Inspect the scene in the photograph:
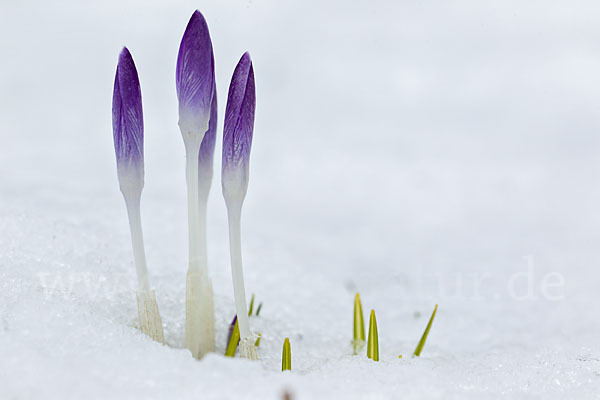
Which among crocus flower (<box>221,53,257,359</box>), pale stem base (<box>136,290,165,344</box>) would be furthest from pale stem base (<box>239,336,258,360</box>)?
pale stem base (<box>136,290,165,344</box>)

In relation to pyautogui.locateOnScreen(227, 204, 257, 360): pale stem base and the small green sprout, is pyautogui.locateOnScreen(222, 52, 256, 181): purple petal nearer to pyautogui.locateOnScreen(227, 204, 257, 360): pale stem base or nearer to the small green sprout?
pyautogui.locateOnScreen(227, 204, 257, 360): pale stem base

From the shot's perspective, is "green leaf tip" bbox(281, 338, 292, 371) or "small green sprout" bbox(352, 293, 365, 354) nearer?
"green leaf tip" bbox(281, 338, 292, 371)

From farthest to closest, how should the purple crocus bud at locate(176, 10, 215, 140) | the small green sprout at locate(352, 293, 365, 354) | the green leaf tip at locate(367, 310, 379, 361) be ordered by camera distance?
1. the small green sprout at locate(352, 293, 365, 354)
2. the green leaf tip at locate(367, 310, 379, 361)
3. the purple crocus bud at locate(176, 10, 215, 140)

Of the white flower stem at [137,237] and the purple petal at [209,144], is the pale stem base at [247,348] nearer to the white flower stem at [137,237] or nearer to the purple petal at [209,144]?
the white flower stem at [137,237]

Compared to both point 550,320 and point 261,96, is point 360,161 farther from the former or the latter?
point 550,320

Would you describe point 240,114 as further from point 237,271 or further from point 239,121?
point 237,271

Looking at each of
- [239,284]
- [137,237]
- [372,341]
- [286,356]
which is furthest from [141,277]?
[372,341]

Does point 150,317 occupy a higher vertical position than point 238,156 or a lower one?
lower
